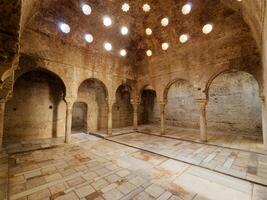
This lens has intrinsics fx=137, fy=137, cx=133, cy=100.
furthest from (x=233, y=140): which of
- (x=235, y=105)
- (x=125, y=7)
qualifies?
(x=125, y=7)

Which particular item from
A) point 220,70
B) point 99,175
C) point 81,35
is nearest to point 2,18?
point 99,175

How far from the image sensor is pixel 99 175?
382 centimetres

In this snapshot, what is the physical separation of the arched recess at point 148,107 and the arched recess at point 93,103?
501cm

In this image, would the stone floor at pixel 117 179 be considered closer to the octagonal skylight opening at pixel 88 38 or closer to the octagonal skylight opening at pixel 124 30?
the octagonal skylight opening at pixel 88 38

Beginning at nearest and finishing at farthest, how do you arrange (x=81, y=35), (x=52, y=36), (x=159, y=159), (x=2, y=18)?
(x=2, y=18)
(x=159, y=159)
(x=52, y=36)
(x=81, y=35)

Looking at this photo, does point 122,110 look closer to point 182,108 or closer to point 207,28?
point 182,108

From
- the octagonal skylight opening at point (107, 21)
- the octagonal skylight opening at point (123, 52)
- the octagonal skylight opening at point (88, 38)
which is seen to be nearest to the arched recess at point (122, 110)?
the octagonal skylight opening at point (123, 52)

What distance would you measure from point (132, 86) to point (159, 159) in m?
6.64

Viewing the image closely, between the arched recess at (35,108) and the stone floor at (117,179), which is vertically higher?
the arched recess at (35,108)

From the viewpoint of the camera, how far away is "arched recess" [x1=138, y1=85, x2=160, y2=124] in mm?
14766

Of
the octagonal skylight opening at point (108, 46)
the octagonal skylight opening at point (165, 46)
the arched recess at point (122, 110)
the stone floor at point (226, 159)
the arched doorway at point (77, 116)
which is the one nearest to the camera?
the stone floor at point (226, 159)

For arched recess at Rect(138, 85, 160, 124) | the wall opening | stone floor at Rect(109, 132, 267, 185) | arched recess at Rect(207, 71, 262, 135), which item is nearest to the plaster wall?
arched recess at Rect(207, 71, 262, 135)

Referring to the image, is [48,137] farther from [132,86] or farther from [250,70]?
[250,70]

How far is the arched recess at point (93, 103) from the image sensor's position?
10.1 metres
